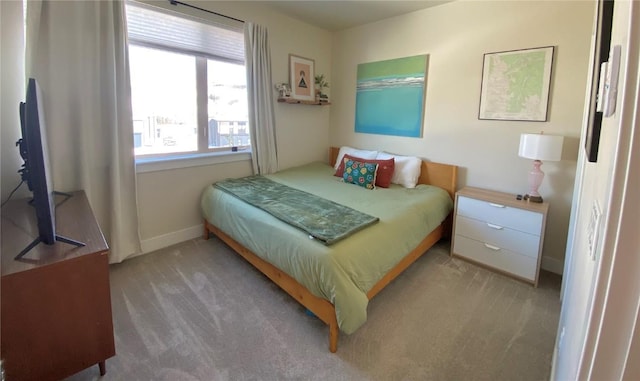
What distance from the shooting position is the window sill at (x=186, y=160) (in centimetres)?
278

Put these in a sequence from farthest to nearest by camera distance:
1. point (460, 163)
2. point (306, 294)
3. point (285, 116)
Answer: point (285, 116)
point (460, 163)
point (306, 294)


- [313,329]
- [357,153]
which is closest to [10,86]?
[313,329]

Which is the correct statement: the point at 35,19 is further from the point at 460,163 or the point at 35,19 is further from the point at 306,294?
the point at 460,163

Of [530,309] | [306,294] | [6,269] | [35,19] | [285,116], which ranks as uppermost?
[35,19]

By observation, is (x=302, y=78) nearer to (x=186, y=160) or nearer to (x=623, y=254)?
(x=186, y=160)

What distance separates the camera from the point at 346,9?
3.30 meters

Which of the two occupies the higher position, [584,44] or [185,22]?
[185,22]

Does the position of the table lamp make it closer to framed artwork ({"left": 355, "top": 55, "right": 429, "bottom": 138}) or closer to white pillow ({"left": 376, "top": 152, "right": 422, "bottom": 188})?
white pillow ({"left": 376, "top": 152, "right": 422, "bottom": 188})

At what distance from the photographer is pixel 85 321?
1.43 meters

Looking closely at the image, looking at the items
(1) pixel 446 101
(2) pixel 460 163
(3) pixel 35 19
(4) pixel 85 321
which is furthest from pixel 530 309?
(3) pixel 35 19

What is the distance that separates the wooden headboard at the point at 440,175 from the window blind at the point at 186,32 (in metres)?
2.33

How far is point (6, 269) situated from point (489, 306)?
2717 mm

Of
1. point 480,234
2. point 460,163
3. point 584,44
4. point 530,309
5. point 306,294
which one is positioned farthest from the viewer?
point 460,163

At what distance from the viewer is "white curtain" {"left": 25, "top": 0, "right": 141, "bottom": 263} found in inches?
84.2
